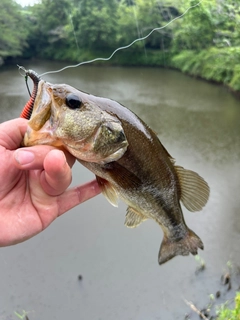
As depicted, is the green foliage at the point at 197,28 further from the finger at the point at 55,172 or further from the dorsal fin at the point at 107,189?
the finger at the point at 55,172

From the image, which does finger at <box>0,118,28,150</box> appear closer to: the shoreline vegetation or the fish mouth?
the fish mouth

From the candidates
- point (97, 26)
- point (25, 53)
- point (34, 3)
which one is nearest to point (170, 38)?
point (97, 26)

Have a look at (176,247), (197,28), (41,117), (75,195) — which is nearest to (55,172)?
(41,117)

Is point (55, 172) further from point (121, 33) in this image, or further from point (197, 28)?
point (121, 33)

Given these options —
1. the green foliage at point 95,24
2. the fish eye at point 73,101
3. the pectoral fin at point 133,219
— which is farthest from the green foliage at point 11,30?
the fish eye at point 73,101

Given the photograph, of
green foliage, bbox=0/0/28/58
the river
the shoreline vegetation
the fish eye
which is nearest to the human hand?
the fish eye

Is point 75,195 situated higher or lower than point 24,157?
lower
